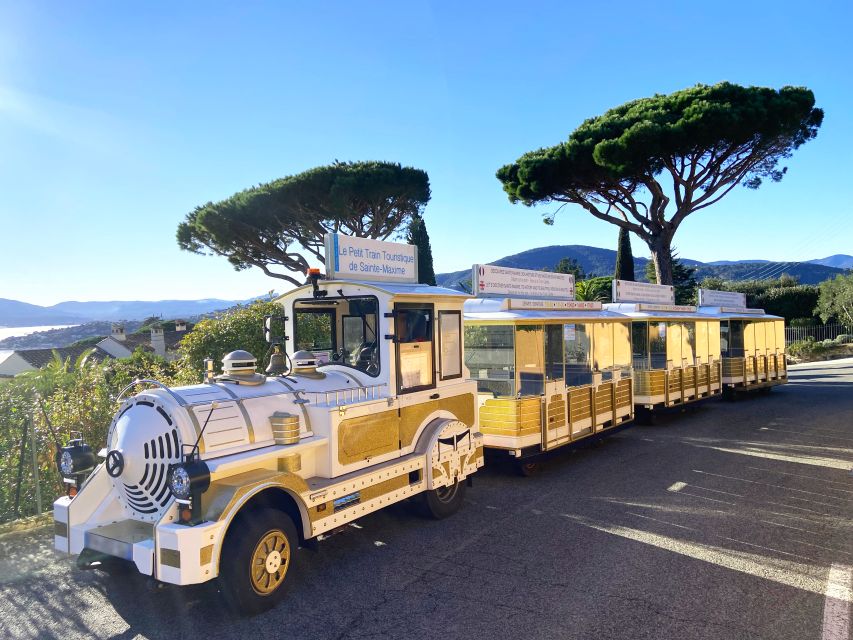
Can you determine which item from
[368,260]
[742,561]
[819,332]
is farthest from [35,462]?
[819,332]

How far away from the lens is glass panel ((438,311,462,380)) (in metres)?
6.14

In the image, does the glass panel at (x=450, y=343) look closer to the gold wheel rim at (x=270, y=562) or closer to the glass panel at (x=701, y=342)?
the gold wheel rim at (x=270, y=562)

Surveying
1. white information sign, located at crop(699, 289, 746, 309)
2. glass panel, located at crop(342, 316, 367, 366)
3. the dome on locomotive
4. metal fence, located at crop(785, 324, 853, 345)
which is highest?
white information sign, located at crop(699, 289, 746, 309)

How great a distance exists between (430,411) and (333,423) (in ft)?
4.68

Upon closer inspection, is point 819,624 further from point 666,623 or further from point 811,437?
point 811,437

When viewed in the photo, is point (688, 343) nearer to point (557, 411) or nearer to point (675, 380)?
point (675, 380)

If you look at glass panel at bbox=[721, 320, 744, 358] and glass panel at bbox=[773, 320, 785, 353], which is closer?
glass panel at bbox=[721, 320, 744, 358]

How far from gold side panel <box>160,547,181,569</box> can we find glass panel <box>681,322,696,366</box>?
38.3 feet

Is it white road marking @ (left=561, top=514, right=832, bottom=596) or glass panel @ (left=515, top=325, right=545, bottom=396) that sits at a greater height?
glass panel @ (left=515, top=325, right=545, bottom=396)

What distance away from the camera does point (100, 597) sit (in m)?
4.33

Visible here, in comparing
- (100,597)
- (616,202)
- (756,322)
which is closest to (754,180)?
(616,202)

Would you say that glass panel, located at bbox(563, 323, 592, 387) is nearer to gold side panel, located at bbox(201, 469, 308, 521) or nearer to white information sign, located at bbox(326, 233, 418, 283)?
white information sign, located at bbox(326, 233, 418, 283)

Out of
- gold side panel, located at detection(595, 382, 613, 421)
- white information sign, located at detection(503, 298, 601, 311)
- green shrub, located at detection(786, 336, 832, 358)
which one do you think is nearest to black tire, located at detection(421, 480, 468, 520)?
white information sign, located at detection(503, 298, 601, 311)

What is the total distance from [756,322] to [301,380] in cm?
1563
